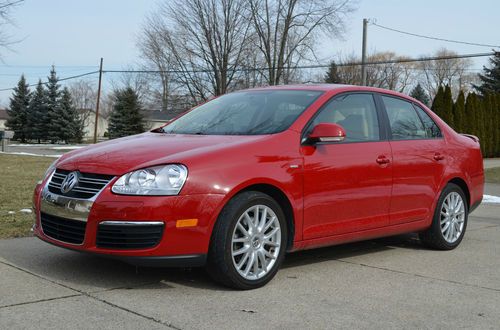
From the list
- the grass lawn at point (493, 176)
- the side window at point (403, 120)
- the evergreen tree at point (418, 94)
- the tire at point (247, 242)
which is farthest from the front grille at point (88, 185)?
the evergreen tree at point (418, 94)

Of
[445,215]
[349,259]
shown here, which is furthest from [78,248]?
[445,215]

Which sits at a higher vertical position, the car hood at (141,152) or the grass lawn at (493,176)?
the car hood at (141,152)

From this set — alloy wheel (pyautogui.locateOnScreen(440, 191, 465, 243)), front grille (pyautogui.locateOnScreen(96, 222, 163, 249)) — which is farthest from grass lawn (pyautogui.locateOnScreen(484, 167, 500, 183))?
front grille (pyautogui.locateOnScreen(96, 222, 163, 249))

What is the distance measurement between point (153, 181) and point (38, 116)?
192 ft

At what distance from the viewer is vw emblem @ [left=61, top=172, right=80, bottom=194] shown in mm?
4384

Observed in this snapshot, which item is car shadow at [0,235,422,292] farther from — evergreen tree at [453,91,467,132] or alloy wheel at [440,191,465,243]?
evergreen tree at [453,91,467,132]

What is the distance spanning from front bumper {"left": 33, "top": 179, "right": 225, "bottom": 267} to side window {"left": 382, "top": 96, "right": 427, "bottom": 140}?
2429 millimetres

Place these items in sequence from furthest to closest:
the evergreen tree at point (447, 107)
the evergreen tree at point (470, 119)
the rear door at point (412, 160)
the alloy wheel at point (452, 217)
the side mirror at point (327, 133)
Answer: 1. the evergreen tree at point (470, 119)
2. the evergreen tree at point (447, 107)
3. the alloy wheel at point (452, 217)
4. the rear door at point (412, 160)
5. the side mirror at point (327, 133)

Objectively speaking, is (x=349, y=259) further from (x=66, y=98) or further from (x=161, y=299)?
(x=66, y=98)

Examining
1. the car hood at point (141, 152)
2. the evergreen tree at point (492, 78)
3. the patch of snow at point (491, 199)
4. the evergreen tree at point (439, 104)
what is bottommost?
the patch of snow at point (491, 199)

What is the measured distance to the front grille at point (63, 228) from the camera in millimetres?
4289

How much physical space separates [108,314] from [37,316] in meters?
0.43

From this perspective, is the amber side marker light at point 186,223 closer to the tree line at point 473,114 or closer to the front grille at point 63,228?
the front grille at point 63,228

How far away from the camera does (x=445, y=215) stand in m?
6.33
